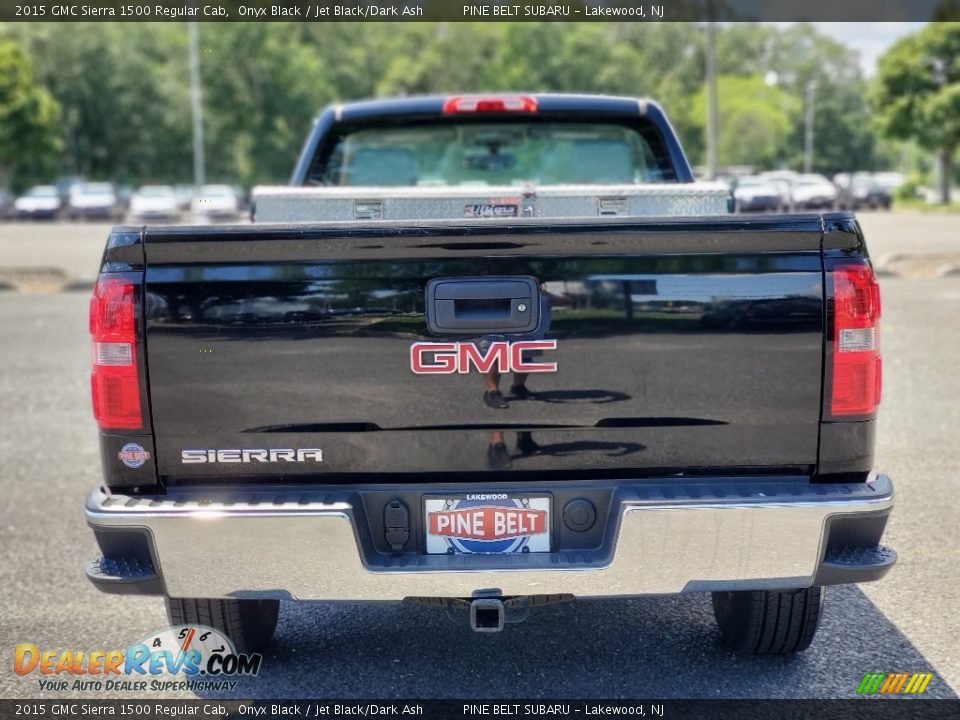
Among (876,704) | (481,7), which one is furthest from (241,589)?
(481,7)

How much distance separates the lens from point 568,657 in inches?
149

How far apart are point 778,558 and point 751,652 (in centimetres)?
90

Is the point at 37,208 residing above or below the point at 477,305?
below

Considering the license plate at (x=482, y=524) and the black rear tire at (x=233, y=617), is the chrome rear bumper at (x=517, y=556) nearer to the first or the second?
the license plate at (x=482, y=524)

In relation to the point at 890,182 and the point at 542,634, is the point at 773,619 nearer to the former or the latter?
the point at 542,634

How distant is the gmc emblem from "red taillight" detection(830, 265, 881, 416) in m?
0.78

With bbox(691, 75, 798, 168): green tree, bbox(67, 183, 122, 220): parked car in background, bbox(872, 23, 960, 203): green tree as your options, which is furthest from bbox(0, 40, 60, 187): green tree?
bbox(872, 23, 960, 203): green tree

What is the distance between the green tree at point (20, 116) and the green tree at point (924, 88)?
43.3m

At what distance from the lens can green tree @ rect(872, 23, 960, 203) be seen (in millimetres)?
53094

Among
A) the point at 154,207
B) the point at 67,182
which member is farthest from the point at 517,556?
the point at 67,182

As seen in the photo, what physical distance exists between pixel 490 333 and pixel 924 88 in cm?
5802

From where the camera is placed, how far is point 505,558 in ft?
9.89

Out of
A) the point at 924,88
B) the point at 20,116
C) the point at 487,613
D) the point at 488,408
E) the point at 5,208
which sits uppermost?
the point at 924,88

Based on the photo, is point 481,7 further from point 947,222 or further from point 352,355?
point 947,222
